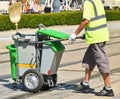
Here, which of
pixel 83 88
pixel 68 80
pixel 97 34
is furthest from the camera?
pixel 68 80

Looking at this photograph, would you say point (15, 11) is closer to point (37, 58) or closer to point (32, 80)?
point (37, 58)

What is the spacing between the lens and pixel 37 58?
9.02 m

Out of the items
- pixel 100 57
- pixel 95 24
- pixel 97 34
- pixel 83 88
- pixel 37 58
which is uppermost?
pixel 95 24

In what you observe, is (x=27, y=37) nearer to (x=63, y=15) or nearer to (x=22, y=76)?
(x=22, y=76)

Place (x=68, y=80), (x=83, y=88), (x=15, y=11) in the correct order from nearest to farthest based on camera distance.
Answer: (x=83, y=88) < (x=15, y=11) < (x=68, y=80)

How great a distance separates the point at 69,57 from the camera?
614 inches

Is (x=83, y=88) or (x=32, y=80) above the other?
(x=32, y=80)

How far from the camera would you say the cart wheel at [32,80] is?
8.88 m

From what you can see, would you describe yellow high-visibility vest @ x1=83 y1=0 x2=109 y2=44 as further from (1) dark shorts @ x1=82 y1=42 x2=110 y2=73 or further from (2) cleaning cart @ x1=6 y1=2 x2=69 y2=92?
(2) cleaning cart @ x1=6 y1=2 x2=69 y2=92

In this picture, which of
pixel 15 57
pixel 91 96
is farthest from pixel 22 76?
pixel 91 96

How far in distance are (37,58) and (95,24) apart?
1.35 meters

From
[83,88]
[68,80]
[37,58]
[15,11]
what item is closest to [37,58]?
[37,58]

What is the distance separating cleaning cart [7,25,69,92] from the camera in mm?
8891

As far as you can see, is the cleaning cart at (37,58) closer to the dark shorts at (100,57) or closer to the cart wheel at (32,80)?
the cart wheel at (32,80)
